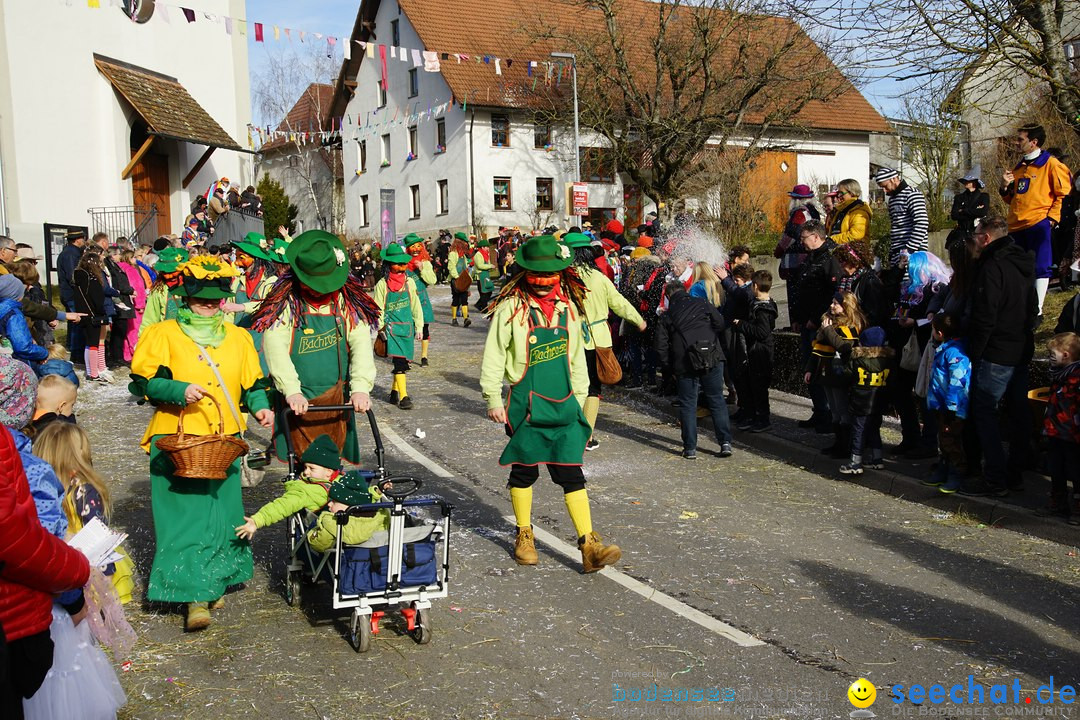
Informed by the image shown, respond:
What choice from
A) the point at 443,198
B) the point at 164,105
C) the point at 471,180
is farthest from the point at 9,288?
the point at 443,198

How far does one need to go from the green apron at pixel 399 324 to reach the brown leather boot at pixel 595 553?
22.3 ft

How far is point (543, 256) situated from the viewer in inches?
259

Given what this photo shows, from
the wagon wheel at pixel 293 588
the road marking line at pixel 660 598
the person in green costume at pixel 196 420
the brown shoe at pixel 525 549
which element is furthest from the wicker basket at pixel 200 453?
the road marking line at pixel 660 598

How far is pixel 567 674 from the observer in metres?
4.83

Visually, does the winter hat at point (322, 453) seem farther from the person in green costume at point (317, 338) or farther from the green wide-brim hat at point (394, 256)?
the green wide-brim hat at point (394, 256)

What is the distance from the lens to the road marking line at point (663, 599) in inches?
209

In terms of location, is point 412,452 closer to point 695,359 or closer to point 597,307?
→ point 597,307

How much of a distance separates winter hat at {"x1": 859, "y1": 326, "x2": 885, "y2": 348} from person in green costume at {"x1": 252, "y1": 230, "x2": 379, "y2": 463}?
4566mm

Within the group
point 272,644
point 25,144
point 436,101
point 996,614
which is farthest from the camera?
point 436,101

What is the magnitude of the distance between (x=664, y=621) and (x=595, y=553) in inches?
31.3

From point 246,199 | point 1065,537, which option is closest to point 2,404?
point 1065,537

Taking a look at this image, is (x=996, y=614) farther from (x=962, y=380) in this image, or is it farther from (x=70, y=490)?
(x=70, y=490)

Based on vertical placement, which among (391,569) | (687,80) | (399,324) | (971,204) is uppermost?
(687,80)

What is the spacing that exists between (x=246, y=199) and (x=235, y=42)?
5647 mm
